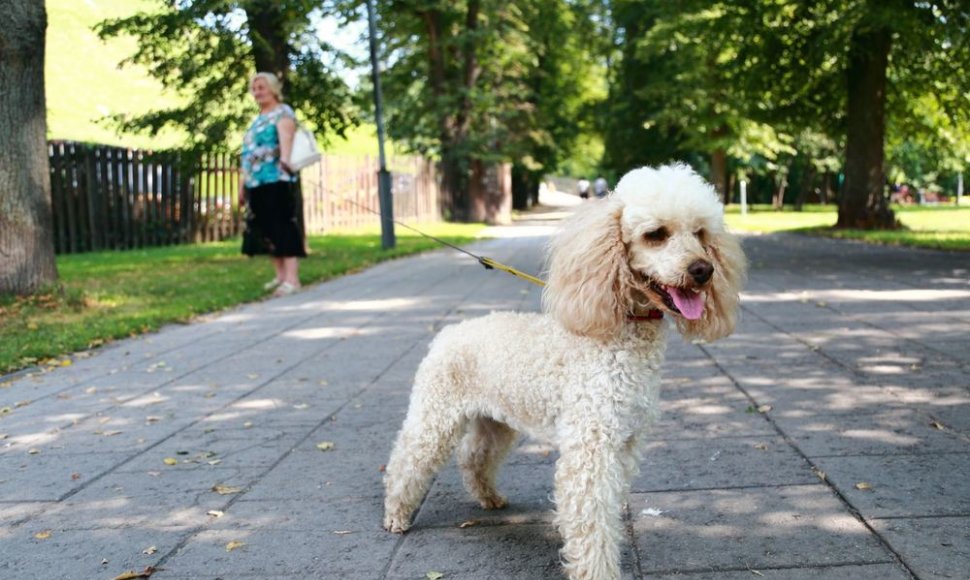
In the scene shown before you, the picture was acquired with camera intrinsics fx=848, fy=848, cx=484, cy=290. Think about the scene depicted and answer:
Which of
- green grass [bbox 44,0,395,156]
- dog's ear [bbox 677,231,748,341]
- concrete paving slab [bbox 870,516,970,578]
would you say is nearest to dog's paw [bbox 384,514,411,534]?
dog's ear [bbox 677,231,748,341]

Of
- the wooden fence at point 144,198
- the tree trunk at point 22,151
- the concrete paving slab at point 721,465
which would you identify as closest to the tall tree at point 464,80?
the wooden fence at point 144,198

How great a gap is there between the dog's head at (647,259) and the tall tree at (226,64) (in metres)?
11.8

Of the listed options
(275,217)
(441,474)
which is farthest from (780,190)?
(441,474)

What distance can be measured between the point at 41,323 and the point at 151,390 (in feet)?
9.87

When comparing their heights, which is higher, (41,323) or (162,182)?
(162,182)

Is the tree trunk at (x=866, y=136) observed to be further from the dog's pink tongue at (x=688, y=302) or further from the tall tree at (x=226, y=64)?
the dog's pink tongue at (x=688, y=302)

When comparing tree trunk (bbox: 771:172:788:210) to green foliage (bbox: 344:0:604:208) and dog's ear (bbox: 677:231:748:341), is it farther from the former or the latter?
dog's ear (bbox: 677:231:748:341)

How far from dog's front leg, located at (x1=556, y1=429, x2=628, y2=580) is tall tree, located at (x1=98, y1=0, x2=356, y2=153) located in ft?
39.7

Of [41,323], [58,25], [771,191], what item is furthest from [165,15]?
[771,191]

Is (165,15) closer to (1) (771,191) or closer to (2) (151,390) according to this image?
(2) (151,390)

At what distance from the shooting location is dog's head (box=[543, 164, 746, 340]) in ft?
8.98

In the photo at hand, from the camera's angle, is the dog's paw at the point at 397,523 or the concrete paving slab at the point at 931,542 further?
the dog's paw at the point at 397,523

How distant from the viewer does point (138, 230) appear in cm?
1822

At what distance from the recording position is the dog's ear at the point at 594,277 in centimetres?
278
